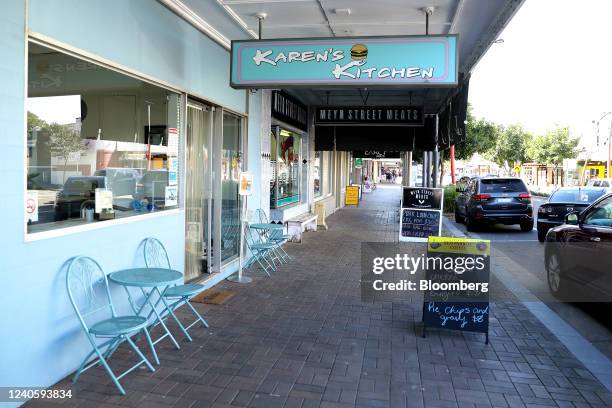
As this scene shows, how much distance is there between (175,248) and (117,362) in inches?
70.9

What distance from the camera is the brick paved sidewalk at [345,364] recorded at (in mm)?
3615

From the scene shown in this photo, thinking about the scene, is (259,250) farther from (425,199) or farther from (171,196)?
(425,199)

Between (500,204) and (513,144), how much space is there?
125 ft

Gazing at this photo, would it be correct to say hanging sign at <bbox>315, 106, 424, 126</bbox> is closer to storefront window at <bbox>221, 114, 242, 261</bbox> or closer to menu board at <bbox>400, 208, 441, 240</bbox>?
menu board at <bbox>400, 208, 441, 240</bbox>

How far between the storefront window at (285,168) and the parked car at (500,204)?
16.3 feet

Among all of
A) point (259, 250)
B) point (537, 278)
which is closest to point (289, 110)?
point (259, 250)

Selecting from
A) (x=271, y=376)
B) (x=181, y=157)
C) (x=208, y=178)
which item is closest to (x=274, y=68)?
(x=181, y=157)

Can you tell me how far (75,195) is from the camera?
427 centimetres

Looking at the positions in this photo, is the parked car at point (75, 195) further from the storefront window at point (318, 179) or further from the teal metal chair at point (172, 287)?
the storefront window at point (318, 179)

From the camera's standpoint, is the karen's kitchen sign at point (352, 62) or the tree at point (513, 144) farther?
the tree at point (513, 144)

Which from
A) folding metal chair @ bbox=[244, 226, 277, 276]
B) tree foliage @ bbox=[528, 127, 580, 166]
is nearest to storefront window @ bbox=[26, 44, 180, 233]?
folding metal chair @ bbox=[244, 226, 277, 276]

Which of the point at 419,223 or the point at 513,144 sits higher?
the point at 513,144

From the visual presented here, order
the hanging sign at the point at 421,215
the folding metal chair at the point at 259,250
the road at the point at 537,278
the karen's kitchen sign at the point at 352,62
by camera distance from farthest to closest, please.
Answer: the hanging sign at the point at 421,215 < the folding metal chair at the point at 259,250 < the road at the point at 537,278 < the karen's kitchen sign at the point at 352,62

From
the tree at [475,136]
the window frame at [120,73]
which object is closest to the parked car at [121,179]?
the window frame at [120,73]
